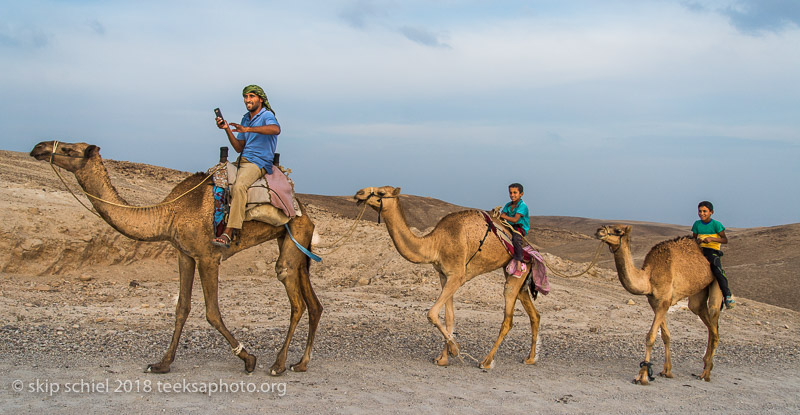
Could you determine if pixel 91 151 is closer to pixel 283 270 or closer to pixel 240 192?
pixel 240 192

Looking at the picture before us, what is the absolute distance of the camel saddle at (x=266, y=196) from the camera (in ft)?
25.8

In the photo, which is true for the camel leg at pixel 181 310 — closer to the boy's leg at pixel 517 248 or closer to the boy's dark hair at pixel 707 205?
the boy's leg at pixel 517 248

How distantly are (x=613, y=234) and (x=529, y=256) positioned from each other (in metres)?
1.36

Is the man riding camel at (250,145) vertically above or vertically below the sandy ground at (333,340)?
above

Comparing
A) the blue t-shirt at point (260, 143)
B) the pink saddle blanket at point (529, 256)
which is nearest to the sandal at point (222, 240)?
the blue t-shirt at point (260, 143)

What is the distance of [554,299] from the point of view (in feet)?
52.1

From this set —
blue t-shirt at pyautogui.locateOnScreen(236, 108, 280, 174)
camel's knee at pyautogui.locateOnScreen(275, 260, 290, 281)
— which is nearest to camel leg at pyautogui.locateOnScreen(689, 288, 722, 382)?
camel's knee at pyautogui.locateOnScreen(275, 260, 290, 281)

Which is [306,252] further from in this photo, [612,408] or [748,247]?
[748,247]

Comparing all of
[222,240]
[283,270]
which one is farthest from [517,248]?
[222,240]

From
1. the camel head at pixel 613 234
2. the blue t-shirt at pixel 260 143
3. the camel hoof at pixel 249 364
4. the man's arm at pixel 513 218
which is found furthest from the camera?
the man's arm at pixel 513 218

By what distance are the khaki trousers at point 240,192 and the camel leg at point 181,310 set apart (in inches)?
32.3

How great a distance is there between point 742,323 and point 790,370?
497cm

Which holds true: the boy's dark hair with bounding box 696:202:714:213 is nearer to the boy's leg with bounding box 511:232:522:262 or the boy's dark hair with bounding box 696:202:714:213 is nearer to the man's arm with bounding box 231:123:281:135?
the boy's leg with bounding box 511:232:522:262

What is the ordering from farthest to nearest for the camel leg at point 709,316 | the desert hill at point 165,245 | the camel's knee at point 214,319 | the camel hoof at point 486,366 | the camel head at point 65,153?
1. the desert hill at point 165,245
2. the camel leg at point 709,316
3. the camel hoof at point 486,366
4. the camel's knee at point 214,319
5. the camel head at point 65,153
